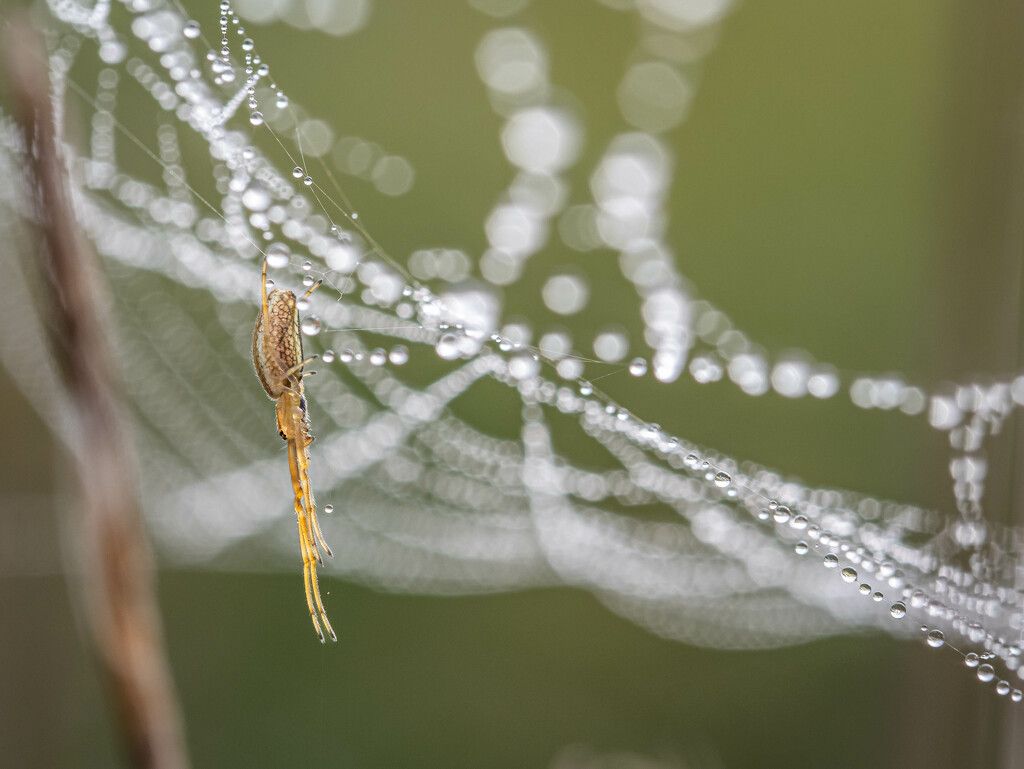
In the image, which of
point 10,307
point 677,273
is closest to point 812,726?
point 677,273

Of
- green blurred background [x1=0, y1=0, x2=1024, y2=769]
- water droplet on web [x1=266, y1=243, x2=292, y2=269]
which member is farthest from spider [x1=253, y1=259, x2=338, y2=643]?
green blurred background [x1=0, y1=0, x2=1024, y2=769]

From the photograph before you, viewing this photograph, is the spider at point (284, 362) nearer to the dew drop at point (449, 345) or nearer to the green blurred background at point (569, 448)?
the dew drop at point (449, 345)

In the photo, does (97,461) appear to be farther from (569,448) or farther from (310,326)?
(569,448)

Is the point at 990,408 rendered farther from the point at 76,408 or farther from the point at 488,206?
the point at 488,206

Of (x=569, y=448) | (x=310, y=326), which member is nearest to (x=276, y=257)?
(x=310, y=326)

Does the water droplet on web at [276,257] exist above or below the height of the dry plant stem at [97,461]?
above

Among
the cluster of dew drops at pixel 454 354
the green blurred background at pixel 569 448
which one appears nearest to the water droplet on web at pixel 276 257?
the cluster of dew drops at pixel 454 354

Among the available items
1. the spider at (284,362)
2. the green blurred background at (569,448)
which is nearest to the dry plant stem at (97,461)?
the spider at (284,362)

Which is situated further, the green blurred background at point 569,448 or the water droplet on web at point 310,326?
the green blurred background at point 569,448
